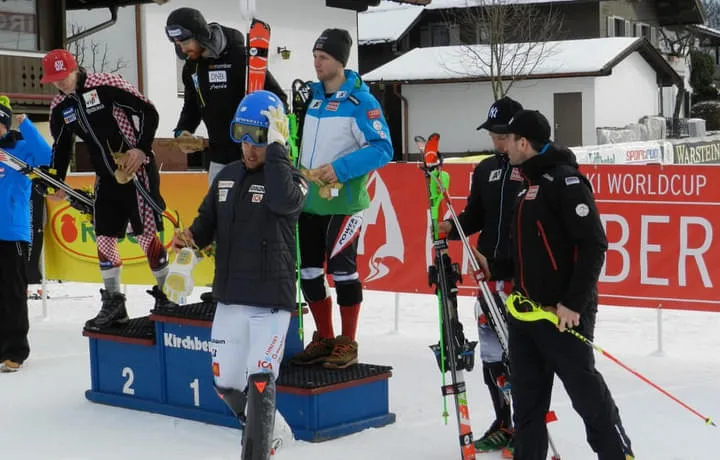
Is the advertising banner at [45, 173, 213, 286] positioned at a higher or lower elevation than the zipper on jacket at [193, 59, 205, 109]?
lower

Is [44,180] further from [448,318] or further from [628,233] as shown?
[628,233]

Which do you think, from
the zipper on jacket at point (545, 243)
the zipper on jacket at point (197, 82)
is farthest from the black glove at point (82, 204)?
the zipper on jacket at point (545, 243)

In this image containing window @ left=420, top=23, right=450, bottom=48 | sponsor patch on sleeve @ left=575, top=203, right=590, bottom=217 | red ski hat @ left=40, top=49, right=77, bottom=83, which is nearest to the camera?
sponsor patch on sleeve @ left=575, top=203, right=590, bottom=217

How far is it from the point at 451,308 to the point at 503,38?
3343 centimetres

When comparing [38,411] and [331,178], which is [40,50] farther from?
[331,178]

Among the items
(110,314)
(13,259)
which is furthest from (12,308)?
(110,314)

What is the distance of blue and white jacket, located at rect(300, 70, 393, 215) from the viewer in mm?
5879

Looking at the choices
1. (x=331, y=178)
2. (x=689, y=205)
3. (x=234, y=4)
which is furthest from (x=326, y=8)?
(x=331, y=178)

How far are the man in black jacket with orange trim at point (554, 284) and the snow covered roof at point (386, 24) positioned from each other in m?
37.9

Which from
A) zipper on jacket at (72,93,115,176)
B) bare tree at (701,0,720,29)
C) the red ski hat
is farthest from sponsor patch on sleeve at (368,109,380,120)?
bare tree at (701,0,720,29)

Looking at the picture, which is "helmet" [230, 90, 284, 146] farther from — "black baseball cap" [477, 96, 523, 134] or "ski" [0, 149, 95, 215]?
"ski" [0, 149, 95, 215]

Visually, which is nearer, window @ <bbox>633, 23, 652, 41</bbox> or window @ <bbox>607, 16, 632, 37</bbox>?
window @ <bbox>607, 16, 632, 37</bbox>

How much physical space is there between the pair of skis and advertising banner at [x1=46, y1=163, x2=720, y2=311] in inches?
90.5

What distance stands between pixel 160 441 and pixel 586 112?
104 ft
